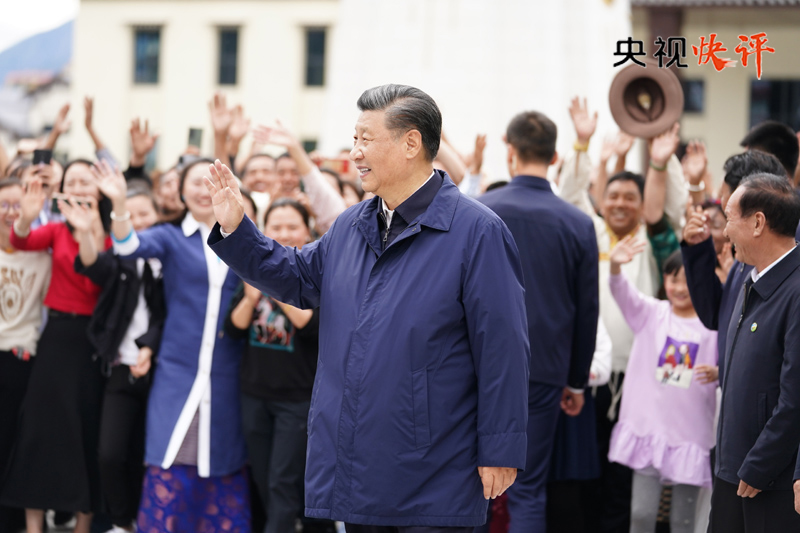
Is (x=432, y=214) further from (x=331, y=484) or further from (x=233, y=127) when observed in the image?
(x=233, y=127)

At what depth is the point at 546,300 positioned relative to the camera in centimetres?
447

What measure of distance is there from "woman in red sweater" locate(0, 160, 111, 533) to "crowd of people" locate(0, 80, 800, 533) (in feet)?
0.03

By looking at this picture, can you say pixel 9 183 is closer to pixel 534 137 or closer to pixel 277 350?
pixel 277 350

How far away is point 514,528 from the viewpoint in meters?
4.40

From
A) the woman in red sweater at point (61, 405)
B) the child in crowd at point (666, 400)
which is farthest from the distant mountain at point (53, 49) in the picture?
the child in crowd at point (666, 400)

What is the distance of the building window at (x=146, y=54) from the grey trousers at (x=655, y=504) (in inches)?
1015

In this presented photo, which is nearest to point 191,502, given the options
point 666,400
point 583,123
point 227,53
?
point 666,400

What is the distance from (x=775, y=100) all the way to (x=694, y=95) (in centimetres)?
189

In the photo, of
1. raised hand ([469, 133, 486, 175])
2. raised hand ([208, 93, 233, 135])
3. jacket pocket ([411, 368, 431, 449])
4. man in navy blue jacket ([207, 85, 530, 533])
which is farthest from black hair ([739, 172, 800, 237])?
raised hand ([208, 93, 233, 135])

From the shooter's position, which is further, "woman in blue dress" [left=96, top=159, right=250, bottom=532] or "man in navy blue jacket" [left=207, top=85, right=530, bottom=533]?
"woman in blue dress" [left=96, top=159, right=250, bottom=532]

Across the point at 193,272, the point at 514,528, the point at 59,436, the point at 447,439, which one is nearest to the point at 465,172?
the point at 193,272

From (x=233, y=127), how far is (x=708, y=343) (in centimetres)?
344

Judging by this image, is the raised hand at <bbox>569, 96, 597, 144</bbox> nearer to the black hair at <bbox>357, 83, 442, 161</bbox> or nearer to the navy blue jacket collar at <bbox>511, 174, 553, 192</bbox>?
the navy blue jacket collar at <bbox>511, 174, 553, 192</bbox>

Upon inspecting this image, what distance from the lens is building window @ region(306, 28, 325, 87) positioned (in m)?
27.7
